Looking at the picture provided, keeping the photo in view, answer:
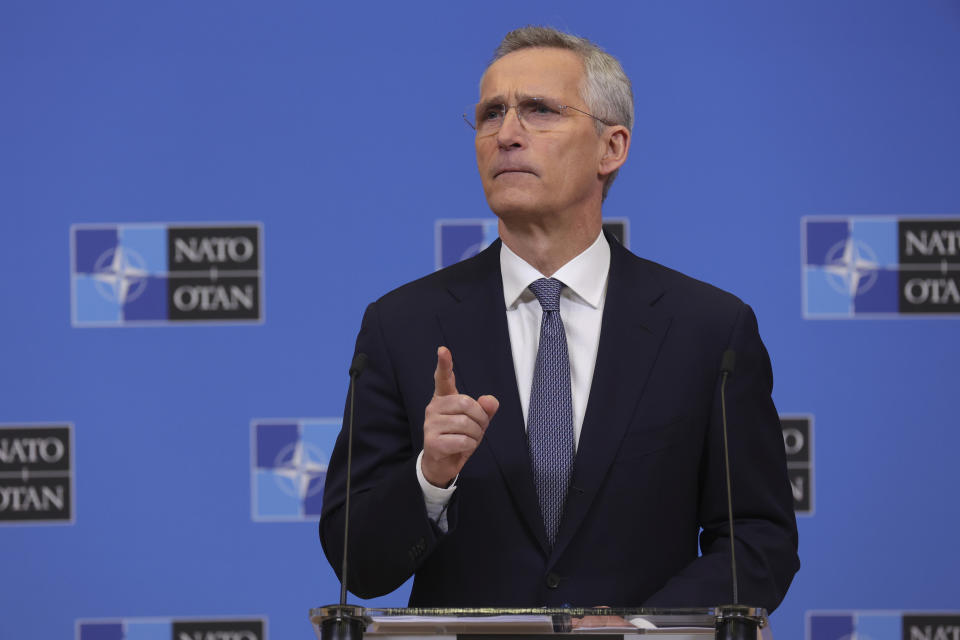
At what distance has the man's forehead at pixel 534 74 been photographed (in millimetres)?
1971

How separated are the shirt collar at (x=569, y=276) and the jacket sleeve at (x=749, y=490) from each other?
262mm

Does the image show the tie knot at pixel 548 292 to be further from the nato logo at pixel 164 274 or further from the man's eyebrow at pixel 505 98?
the nato logo at pixel 164 274

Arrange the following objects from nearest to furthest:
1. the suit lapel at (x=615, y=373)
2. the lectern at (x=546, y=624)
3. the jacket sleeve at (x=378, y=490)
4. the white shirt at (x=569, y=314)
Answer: the lectern at (x=546, y=624) → the jacket sleeve at (x=378, y=490) → the suit lapel at (x=615, y=373) → the white shirt at (x=569, y=314)

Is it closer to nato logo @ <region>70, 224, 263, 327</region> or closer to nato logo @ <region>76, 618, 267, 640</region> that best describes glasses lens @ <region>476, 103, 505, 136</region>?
nato logo @ <region>70, 224, 263, 327</region>

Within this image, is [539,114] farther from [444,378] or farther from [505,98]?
[444,378]

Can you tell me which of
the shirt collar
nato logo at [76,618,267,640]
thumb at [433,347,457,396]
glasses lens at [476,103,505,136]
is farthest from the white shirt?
nato logo at [76,618,267,640]

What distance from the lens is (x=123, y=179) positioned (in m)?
3.40

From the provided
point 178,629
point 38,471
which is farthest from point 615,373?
point 38,471

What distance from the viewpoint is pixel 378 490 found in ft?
5.57

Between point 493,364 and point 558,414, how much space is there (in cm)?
14

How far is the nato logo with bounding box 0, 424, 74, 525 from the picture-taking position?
3.38 metres

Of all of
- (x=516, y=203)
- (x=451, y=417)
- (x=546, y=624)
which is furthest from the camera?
(x=516, y=203)

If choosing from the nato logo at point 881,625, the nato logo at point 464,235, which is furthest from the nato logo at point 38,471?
the nato logo at point 881,625

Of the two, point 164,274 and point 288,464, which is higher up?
point 164,274
